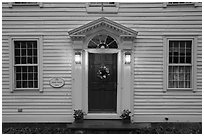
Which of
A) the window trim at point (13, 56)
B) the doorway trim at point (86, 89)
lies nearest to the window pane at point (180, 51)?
the doorway trim at point (86, 89)

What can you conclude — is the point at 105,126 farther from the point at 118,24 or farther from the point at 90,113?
the point at 118,24

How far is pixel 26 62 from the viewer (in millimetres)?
7492

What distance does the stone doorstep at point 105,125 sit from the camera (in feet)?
22.5

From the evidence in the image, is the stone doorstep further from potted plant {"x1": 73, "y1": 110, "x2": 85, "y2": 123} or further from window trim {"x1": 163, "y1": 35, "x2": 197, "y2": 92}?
window trim {"x1": 163, "y1": 35, "x2": 197, "y2": 92}

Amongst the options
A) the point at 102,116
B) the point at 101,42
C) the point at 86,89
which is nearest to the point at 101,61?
the point at 101,42

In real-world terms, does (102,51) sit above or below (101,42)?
below

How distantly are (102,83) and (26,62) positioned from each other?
2740mm

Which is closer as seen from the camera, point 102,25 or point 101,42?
point 102,25

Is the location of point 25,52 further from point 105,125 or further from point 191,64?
point 191,64

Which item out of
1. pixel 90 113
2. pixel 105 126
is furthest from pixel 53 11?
pixel 105 126

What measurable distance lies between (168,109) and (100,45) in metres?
3.25

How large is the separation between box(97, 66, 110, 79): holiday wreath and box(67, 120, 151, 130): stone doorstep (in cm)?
153

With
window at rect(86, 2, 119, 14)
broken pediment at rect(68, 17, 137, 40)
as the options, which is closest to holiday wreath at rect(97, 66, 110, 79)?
broken pediment at rect(68, 17, 137, 40)

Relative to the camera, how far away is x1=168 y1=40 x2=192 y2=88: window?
744cm
